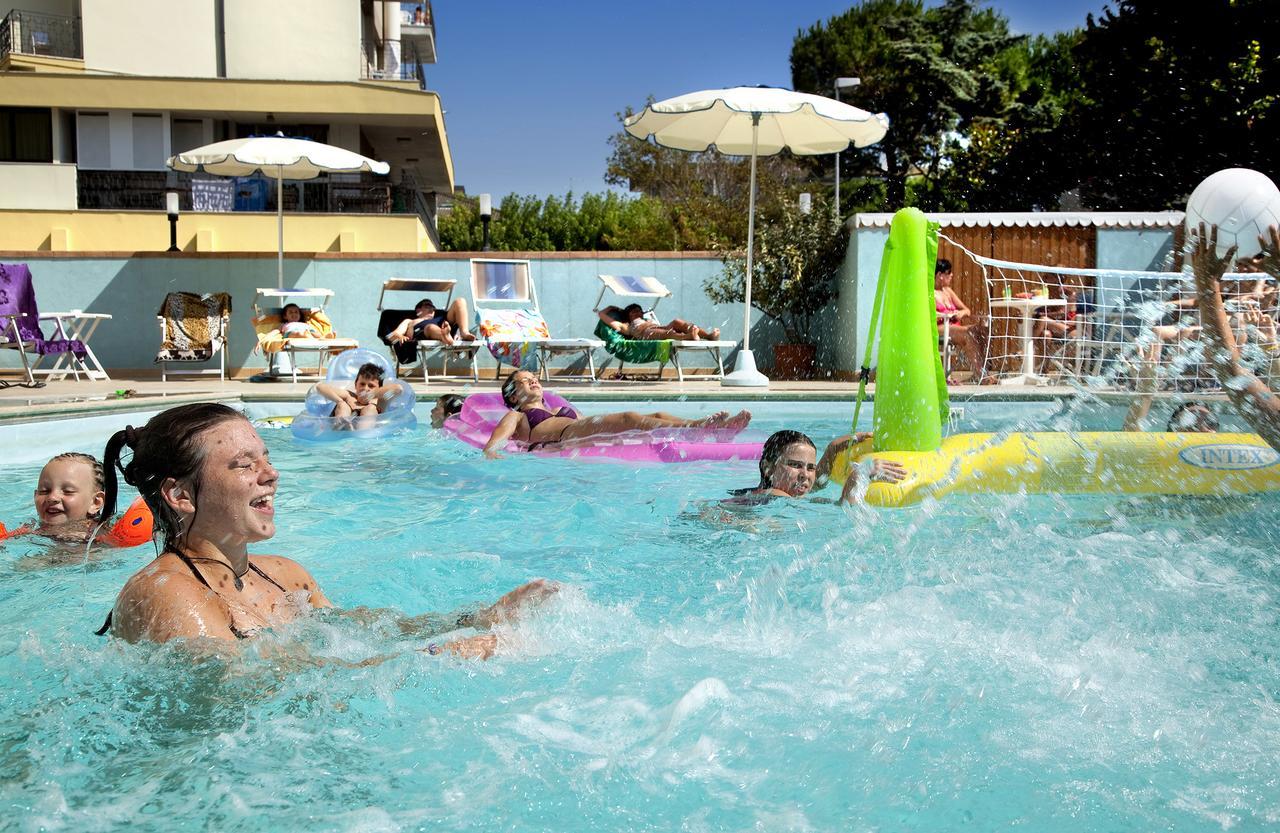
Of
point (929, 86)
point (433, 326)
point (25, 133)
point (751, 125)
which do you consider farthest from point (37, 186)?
point (929, 86)

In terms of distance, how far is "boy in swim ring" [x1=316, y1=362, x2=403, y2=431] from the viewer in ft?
26.8

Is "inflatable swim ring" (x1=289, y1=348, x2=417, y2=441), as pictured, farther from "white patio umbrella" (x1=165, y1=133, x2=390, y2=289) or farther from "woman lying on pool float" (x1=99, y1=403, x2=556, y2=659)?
"woman lying on pool float" (x1=99, y1=403, x2=556, y2=659)

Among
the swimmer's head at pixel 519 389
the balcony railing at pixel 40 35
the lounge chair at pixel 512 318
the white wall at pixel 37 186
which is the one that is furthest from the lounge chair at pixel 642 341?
the balcony railing at pixel 40 35

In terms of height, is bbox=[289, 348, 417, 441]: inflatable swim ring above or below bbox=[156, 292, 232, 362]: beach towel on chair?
below

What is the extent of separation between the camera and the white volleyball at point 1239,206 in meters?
4.44

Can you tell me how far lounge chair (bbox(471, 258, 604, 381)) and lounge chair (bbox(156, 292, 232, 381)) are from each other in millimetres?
2740

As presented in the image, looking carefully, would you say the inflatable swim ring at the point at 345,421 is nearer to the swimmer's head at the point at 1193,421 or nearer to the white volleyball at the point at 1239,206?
the swimmer's head at the point at 1193,421

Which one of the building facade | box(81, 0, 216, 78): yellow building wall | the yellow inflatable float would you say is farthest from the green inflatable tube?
box(81, 0, 216, 78): yellow building wall

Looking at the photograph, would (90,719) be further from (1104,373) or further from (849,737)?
(1104,373)

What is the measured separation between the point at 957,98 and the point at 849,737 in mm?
34364

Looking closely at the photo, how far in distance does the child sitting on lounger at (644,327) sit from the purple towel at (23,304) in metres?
5.41

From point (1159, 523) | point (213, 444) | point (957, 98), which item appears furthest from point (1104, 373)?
point (957, 98)

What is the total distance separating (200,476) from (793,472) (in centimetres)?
307

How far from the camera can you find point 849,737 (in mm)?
2525
